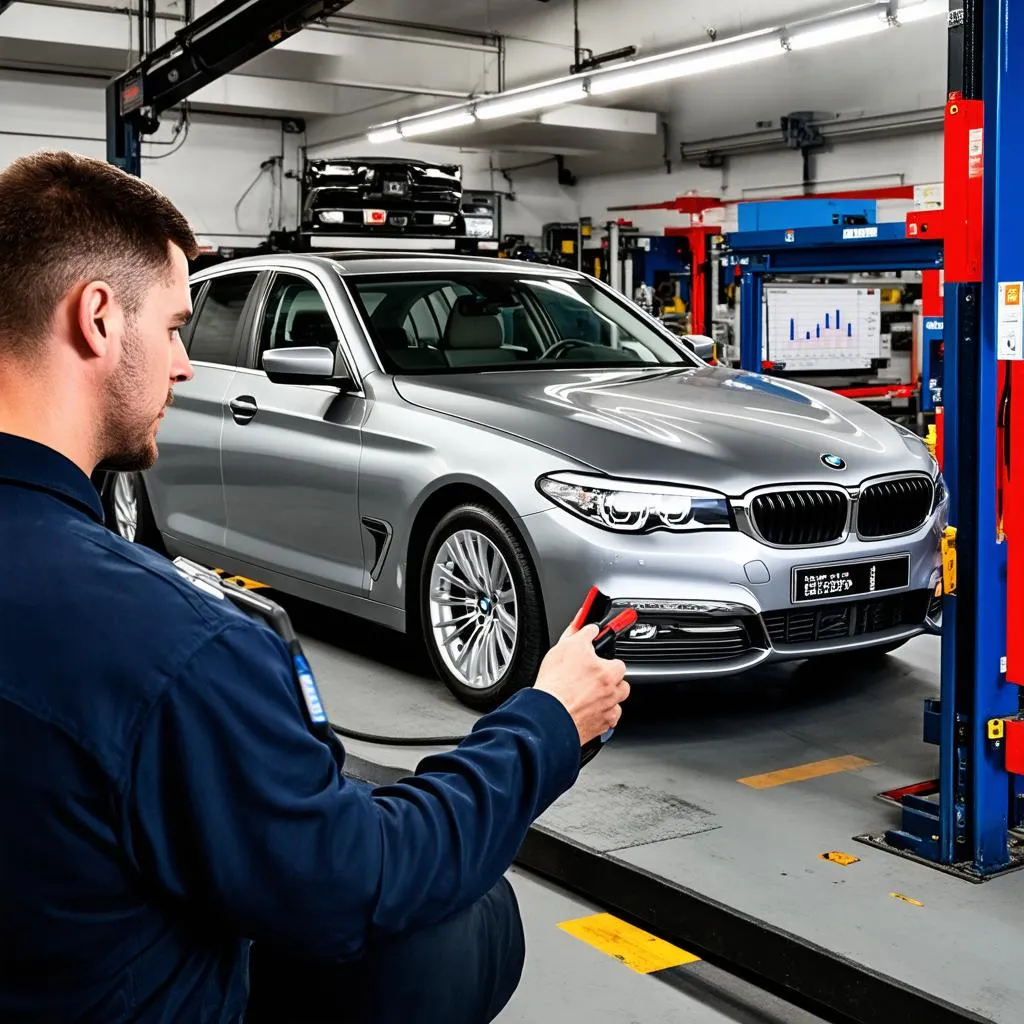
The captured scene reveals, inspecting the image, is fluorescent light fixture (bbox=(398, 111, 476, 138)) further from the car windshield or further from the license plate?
the license plate

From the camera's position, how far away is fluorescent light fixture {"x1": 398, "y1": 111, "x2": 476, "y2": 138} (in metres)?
17.4

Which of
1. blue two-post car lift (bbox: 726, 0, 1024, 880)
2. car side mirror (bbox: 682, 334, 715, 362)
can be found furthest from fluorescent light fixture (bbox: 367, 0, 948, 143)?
blue two-post car lift (bbox: 726, 0, 1024, 880)

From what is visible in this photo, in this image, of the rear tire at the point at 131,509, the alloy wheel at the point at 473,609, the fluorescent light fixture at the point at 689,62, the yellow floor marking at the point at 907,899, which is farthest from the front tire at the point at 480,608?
the fluorescent light fixture at the point at 689,62

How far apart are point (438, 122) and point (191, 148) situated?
7549 mm

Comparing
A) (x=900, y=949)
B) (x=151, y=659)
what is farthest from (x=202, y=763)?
(x=900, y=949)

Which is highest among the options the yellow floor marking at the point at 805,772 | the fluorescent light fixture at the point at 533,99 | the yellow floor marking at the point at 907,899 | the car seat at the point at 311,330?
the fluorescent light fixture at the point at 533,99

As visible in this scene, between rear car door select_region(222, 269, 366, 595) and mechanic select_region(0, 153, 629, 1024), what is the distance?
11.8ft

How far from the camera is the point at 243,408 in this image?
5625 millimetres

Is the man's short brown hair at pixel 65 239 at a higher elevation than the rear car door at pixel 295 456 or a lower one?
higher

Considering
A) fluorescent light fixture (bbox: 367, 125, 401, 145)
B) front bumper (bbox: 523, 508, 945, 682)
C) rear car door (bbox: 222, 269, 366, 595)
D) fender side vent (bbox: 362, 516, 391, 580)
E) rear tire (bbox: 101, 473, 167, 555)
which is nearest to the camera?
front bumper (bbox: 523, 508, 945, 682)

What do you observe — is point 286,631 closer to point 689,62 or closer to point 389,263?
point 389,263

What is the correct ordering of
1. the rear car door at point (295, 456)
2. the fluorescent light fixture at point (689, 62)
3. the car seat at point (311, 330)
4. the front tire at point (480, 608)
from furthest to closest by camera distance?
the fluorescent light fixture at point (689, 62) < the car seat at point (311, 330) < the rear car door at point (295, 456) < the front tire at point (480, 608)

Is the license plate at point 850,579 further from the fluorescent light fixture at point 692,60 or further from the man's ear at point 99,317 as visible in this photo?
the fluorescent light fixture at point 692,60

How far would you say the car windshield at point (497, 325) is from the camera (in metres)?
5.25
